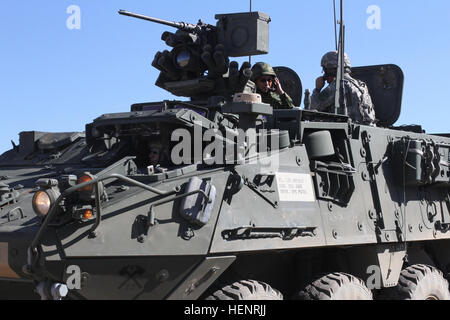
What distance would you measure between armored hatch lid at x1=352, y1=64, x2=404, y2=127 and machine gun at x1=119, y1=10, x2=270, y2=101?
6.06 ft

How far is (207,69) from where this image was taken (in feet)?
29.7

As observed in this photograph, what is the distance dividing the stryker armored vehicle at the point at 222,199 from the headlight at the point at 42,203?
0.01 meters

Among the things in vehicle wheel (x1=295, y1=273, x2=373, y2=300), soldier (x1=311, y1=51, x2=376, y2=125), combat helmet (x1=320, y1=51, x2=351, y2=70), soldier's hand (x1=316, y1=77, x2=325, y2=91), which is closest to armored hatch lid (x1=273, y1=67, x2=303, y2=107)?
soldier's hand (x1=316, y1=77, x2=325, y2=91)

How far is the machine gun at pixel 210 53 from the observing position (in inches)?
345

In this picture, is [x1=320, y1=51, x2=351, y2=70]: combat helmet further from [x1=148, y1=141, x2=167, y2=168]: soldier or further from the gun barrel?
[x1=148, y1=141, x2=167, y2=168]: soldier

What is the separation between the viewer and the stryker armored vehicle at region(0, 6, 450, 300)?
529 cm

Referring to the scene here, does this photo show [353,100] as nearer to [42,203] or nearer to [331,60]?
[331,60]

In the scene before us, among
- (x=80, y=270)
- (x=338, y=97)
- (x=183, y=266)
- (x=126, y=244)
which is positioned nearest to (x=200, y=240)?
(x=183, y=266)

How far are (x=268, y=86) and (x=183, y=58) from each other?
44.7 inches

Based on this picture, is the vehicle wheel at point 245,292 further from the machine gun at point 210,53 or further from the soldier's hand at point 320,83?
the soldier's hand at point 320,83

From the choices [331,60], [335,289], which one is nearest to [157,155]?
[335,289]

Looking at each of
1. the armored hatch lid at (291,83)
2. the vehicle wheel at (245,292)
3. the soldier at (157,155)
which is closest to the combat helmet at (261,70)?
the armored hatch lid at (291,83)

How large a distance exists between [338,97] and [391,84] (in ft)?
6.41

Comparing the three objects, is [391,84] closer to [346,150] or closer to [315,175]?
[346,150]
